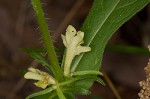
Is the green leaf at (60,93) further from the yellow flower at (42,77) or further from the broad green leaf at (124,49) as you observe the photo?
the broad green leaf at (124,49)

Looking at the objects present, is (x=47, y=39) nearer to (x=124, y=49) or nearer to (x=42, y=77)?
(x=42, y=77)

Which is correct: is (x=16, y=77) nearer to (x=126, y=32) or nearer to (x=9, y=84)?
(x=9, y=84)

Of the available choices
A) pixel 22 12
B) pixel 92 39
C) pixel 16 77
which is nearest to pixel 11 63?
pixel 16 77

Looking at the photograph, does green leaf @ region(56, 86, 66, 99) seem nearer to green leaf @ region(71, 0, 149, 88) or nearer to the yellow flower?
the yellow flower

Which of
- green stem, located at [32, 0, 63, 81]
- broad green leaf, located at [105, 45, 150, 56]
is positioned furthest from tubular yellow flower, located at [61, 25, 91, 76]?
broad green leaf, located at [105, 45, 150, 56]

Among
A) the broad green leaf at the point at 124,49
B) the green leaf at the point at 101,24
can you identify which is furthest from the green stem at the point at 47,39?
the broad green leaf at the point at 124,49
